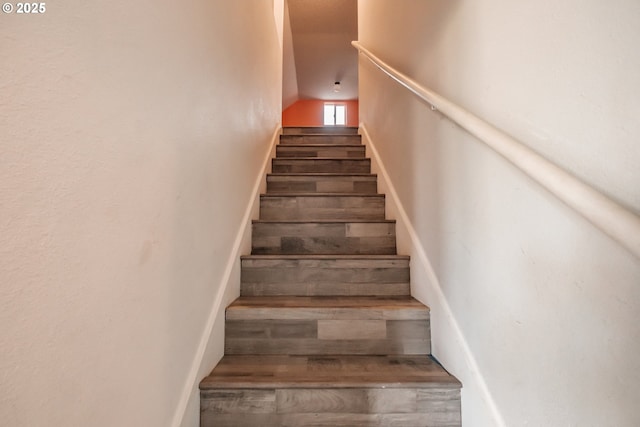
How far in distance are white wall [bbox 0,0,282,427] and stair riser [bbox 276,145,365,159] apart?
1716 mm

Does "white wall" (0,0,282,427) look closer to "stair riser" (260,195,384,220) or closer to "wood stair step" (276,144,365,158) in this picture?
"stair riser" (260,195,384,220)

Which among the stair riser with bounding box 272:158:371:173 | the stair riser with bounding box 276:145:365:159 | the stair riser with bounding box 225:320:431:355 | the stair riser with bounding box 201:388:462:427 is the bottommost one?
the stair riser with bounding box 201:388:462:427

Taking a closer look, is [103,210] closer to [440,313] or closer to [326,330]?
[326,330]

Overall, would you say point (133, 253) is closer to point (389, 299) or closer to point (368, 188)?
point (389, 299)

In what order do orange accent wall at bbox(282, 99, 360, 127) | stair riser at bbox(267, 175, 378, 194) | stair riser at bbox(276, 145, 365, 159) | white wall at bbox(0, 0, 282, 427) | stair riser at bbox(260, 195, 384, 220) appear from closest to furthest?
1. white wall at bbox(0, 0, 282, 427)
2. stair riser at bbox(260, 195, 384, 220)
3. stair riser at bbox(267, 175, 378, 194)
4. stair riser at bbox(276, 145, 365, 159)
5. orange accent wall at bbox(282, 99, 360, 127)

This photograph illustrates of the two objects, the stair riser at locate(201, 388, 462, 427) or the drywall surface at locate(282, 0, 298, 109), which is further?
the drywall surface at locate(282, 0, 298, 109)

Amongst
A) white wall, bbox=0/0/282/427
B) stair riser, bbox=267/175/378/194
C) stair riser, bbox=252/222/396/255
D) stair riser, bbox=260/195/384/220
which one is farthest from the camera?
stair riser, bbox=267/175/378/194

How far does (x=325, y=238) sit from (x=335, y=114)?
5765 mm

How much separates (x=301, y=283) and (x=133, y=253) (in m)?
0.89

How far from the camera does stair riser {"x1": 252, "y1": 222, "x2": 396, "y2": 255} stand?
1.69 metres

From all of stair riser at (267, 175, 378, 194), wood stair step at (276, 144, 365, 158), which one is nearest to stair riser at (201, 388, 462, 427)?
stair riser at (267, 175, 378, 194)

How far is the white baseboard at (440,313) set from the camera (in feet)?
2.81

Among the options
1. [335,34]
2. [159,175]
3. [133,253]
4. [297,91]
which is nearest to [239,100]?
[159,175]

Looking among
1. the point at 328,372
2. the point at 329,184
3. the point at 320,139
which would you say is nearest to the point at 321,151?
the point at 320,139
